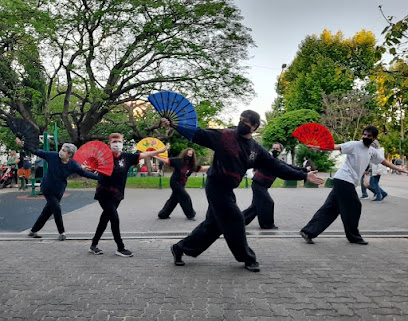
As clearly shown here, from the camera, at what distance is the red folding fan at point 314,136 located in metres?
5.55

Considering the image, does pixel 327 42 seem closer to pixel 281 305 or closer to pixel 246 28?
pixel 246 28

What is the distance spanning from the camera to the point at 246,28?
63.6 ft

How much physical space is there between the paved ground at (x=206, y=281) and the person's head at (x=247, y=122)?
1.78 m

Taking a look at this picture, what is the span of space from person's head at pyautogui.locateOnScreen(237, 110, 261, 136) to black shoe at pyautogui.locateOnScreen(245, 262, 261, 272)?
167 cm

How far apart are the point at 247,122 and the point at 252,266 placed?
1840mm

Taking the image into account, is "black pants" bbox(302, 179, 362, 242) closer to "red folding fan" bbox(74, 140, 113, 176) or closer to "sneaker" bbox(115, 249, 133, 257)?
"sneaker" bbox(115, 249, 133, 257)

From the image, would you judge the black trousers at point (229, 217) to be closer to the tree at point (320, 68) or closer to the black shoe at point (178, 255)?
the black shoe at point (178, 255)

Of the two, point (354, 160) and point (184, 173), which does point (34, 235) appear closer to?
point (184, 173)

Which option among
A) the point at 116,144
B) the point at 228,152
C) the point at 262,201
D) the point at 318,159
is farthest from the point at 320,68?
the point at 228,152

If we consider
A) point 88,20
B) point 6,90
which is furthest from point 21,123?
point 6,90

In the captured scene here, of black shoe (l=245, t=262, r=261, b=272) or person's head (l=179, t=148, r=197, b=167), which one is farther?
person's head (l=179, t=148, r=197, b=167)

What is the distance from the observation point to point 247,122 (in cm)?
448

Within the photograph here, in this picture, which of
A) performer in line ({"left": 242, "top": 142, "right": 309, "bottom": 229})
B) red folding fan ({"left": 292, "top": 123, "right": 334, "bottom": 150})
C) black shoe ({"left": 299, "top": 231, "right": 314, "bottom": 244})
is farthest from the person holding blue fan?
performer in line ({"left": 242, "top": 142, "right": 309, "bottom": 229})

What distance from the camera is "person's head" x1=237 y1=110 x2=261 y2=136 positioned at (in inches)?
176
